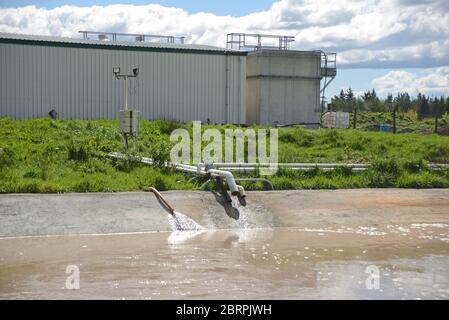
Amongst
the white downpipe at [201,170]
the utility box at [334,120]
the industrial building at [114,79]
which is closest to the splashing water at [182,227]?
the white downpipe at [201,170]

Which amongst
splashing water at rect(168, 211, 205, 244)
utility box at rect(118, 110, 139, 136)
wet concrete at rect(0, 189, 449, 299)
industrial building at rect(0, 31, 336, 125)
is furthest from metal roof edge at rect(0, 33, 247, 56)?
splashing water at rect(168, 211, 205, 244)

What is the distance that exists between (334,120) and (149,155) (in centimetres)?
2385

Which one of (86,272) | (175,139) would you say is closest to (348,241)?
(86,272)

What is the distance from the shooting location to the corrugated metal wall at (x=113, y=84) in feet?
100

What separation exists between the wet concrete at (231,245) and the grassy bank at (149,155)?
0.83 m

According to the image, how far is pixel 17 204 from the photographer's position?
45.7 feet

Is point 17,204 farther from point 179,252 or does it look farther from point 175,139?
point 175,139

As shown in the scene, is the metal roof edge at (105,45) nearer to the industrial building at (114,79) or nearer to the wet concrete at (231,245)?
the industrial building at (114,79)

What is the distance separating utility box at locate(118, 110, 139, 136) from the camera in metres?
19.6

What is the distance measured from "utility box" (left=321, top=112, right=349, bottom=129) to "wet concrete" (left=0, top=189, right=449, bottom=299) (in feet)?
74.6

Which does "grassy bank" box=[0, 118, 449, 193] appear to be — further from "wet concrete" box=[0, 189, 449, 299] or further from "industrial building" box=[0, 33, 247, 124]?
"industrial building" box=[0, 33, 247, 124]

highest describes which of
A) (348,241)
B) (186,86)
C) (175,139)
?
(186,86)
